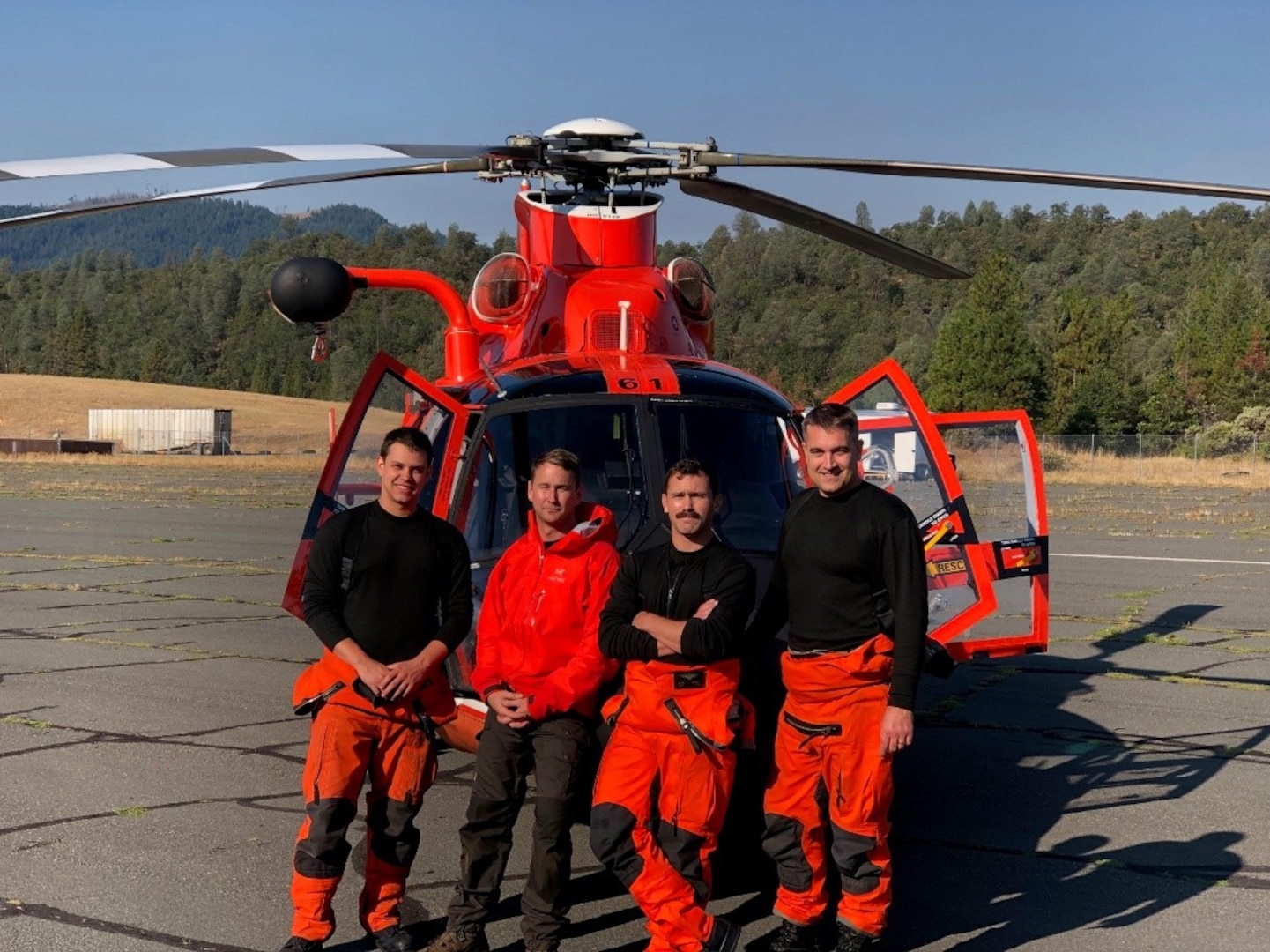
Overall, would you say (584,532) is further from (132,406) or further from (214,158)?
(132,406)

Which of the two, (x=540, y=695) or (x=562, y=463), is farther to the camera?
(x=562, y=463)

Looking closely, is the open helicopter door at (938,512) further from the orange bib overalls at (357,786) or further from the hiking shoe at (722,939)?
the orange bib overalls at (357,786)

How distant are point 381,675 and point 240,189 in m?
2.93

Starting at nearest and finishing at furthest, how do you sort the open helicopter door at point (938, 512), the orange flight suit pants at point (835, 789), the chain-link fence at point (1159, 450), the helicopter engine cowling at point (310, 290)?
the orange flight suit pants at point (835, 789) < the open helicopter door at point (938, 512) < the helicopter engine cowling at point (310, 290) < the chain-link fence at point (1159, 450)

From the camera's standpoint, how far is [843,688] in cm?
474

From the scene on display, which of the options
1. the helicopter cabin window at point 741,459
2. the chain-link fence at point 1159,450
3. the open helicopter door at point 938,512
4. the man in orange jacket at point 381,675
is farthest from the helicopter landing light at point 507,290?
the chain-link fence at point 1159,450

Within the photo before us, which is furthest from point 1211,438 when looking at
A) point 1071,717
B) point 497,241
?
point 497,241

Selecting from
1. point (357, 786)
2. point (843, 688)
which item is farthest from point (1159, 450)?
point (357, 786)

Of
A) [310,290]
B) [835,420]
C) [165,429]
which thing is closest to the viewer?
[835,420]

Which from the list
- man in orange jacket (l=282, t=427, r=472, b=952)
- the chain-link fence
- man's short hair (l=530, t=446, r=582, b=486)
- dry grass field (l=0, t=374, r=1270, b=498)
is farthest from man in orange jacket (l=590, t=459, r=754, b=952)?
the chain-link fence

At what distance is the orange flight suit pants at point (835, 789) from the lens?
15.3 feet

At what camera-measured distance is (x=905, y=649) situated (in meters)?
4.62

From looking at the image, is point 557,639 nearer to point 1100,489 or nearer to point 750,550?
point 750,550

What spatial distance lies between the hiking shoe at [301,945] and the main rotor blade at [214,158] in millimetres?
3242
